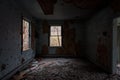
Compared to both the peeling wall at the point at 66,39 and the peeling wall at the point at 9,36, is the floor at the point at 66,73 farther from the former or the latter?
the peeling wall at the point at 66,39

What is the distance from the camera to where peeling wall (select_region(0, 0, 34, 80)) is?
291 cm

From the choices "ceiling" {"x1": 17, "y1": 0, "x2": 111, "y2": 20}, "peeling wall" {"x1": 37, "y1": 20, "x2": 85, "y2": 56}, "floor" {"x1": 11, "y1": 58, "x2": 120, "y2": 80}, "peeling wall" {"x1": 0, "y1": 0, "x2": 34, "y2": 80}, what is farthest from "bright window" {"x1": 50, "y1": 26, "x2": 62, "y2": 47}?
"peeling wall" {"x1": 0, "y1": 0, "x2": 34, "y2": 80}

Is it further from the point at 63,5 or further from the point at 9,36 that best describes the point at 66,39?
the point at 9,36

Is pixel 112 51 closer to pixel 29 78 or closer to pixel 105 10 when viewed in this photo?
pixel 105 10

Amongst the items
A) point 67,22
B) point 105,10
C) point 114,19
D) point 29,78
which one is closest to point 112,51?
point 114,19

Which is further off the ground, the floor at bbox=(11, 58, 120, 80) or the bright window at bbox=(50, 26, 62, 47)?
the bright window at bbox=(50, 26, 62, 47)

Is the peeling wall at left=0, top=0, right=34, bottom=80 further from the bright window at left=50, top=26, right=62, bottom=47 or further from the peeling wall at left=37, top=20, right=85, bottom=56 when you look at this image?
the bright window at left=50, top=26, right=62, bottom=47

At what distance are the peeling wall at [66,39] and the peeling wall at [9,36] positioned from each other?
10.3 ft

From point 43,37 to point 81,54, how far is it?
264 cm

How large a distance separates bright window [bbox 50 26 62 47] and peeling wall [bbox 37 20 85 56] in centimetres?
20

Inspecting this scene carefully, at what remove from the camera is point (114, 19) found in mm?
3555

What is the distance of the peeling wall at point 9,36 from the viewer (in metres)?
2.91

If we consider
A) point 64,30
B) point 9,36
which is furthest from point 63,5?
point 64,30

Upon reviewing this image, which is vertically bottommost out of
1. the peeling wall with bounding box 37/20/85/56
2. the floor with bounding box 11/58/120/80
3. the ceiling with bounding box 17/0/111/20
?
the floor with bounding box 11/58/120/80
